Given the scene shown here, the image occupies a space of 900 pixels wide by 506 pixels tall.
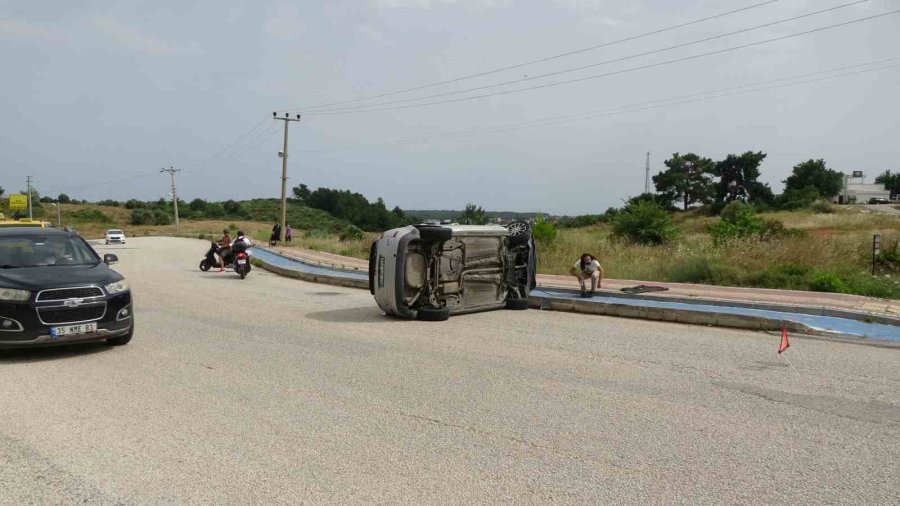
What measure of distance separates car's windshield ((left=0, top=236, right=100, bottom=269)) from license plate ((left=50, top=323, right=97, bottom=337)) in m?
1.33

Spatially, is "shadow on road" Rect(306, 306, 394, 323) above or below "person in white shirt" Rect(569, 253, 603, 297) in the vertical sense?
below

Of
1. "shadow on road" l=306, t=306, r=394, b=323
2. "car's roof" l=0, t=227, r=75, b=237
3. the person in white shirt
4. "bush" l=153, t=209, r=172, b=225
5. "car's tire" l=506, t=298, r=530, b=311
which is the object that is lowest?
"shadow on road" l=306, t=306, r=394, b=323

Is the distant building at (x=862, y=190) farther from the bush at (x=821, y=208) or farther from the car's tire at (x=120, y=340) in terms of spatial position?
the car's tire at (x=120, y=340)

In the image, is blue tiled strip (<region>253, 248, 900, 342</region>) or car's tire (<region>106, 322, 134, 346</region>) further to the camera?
blue tiled strip (<region>253, 248, 900, 342</region>)

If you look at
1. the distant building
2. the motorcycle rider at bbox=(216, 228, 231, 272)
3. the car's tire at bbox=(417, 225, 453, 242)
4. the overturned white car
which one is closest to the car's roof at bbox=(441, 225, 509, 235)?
the overturned white car

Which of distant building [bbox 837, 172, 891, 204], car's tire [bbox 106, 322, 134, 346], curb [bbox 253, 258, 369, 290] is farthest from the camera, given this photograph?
distant building [bbox 837, 172, 891, 204]

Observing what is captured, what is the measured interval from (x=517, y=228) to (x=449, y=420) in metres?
8.57

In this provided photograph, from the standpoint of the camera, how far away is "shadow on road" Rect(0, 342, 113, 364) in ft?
26.2

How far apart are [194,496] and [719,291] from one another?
13.0 meters

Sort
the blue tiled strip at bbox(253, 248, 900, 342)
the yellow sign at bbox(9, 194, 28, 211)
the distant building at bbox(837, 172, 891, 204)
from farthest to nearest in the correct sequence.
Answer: the distant building at bbox(837, 172, 891, 204), the yellow sign at bbox(9, 194, 28, 211), the blue tiled strip at bbox(253, 248, 900, 342)

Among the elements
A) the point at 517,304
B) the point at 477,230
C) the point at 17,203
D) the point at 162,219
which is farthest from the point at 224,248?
the point at 162,219

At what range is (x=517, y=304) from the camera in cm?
1341

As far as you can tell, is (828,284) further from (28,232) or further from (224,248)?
(224,248)

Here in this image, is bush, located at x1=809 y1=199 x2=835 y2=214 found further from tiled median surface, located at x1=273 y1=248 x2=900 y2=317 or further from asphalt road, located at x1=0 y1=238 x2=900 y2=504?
asphalt road, located at x1=0 y1=238 x2=900 y2=504
